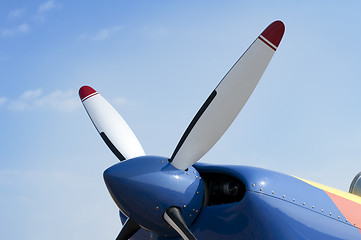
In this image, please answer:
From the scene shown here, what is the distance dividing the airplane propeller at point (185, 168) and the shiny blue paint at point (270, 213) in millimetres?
391

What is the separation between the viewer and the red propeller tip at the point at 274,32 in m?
7.55

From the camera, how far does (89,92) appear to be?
11.3m

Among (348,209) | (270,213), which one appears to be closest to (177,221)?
(270,213)

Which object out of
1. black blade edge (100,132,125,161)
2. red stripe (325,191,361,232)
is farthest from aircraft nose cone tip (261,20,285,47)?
black blade edge (100,132,125,161)

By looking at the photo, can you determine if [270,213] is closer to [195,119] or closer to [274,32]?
[195,119]

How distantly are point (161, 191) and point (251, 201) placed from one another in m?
1.54

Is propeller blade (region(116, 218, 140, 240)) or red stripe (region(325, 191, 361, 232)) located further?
red stripe (region(325, 191, 361, 232))

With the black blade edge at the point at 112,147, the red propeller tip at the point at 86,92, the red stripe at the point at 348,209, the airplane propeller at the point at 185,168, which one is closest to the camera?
the airplane propeller at the point at 185,168

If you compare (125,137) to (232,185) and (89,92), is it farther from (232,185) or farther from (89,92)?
(232,185)

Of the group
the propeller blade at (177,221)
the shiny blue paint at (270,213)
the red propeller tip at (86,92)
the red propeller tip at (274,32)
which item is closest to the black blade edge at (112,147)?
the red propeller tip at (86,92)

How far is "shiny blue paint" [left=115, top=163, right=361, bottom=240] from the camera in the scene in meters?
7.80

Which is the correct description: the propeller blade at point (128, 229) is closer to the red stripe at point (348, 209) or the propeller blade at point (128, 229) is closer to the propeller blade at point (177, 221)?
the propeller blade at point (177, 221)

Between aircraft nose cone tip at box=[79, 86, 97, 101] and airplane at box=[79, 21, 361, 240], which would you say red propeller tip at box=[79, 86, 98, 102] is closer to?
aircraft nose cone tip at box=[79, 86, 97, 101]

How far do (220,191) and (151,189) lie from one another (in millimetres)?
1501
